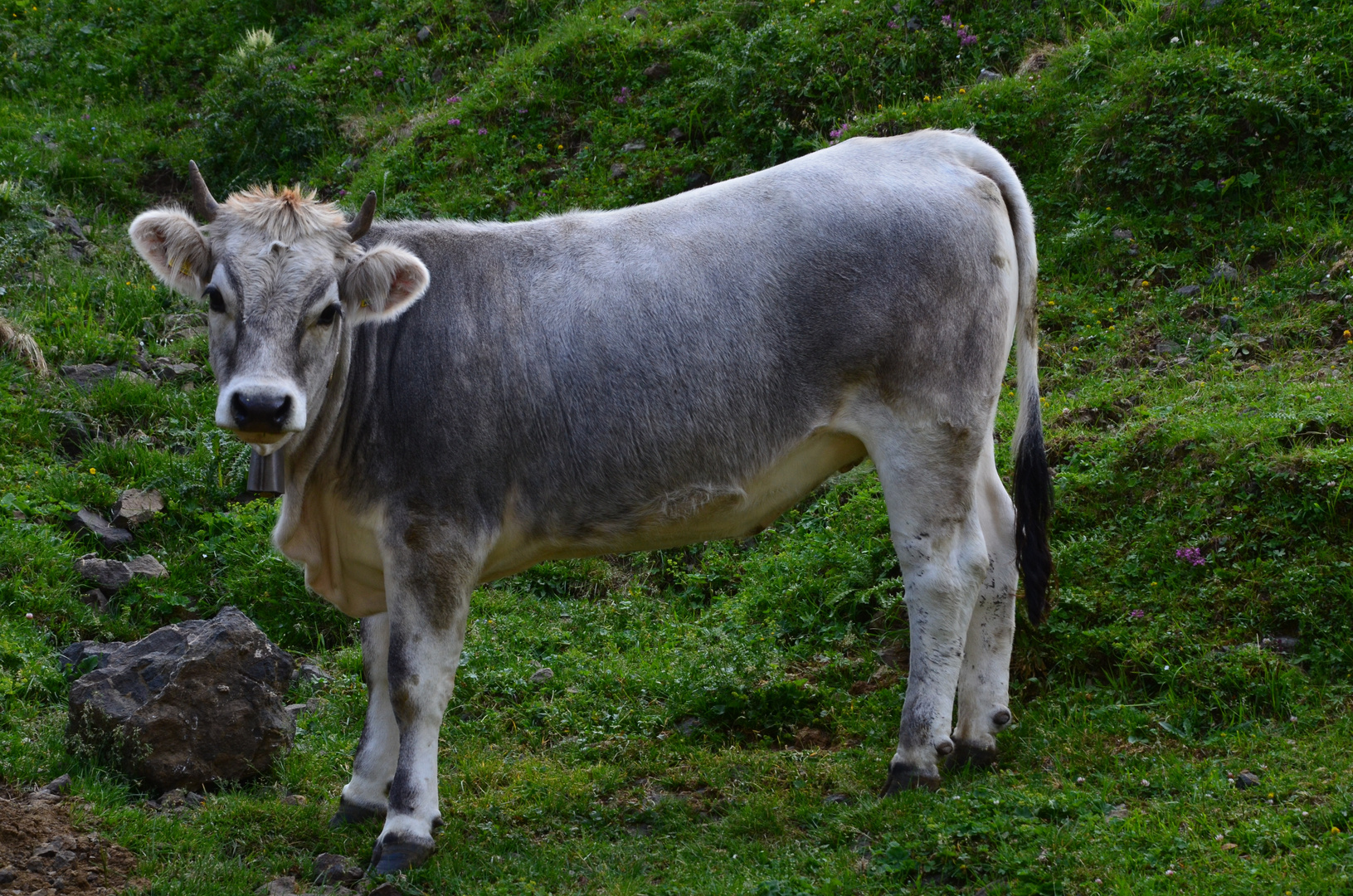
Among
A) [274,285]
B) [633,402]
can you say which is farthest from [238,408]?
[633,402]

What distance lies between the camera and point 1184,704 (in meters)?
5.72

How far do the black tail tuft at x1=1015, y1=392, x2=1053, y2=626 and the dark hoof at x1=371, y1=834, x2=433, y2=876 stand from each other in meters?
2.84

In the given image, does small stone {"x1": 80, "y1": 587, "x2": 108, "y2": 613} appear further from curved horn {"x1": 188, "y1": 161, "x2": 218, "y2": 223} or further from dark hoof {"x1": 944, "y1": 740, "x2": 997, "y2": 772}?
dark hoof {"x1": 944, "y1": 740, "x2": 997, "y2": 772}

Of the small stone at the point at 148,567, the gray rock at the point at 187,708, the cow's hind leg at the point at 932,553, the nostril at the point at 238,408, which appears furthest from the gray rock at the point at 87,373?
the cow's hind leg at the point at 932,553

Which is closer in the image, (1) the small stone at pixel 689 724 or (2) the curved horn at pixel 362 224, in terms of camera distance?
(2) the curved horn at pixel 362 224

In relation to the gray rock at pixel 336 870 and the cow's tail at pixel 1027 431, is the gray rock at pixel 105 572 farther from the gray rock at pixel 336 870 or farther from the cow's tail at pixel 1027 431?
the cow's tail at pixel 1027 431

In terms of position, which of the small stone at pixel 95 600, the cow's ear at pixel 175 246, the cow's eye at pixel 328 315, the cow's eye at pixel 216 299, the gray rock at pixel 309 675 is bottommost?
the gray rock at pixel 309 675

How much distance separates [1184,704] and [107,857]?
14.9ft

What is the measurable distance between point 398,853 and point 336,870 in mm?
263

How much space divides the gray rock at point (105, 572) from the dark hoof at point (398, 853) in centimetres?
348

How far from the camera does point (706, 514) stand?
5.75 meters

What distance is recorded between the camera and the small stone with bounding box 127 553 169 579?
7.96 m

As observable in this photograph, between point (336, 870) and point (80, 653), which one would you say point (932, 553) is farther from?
point (80, 653)

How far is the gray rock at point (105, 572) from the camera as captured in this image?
7828 millimetres
